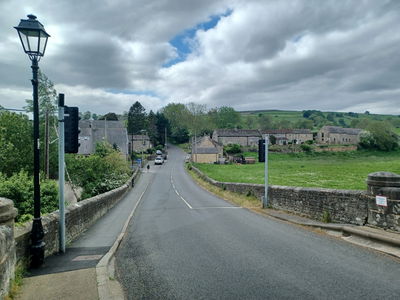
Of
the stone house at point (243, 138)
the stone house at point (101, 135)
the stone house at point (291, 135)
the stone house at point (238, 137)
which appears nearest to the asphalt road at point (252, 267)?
the stone house at point (101, 135)

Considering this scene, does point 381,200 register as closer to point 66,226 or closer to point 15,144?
point 66,226

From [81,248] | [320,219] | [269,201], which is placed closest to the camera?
[81,248]

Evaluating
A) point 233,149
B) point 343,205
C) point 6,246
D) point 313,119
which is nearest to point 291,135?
point 233,149

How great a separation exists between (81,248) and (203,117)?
105 meters

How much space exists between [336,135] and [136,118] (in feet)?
227

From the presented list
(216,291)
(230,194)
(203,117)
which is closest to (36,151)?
(216,291)

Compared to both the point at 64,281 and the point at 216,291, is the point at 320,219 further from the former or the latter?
the point at 64,281

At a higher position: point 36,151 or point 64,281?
point 36,151

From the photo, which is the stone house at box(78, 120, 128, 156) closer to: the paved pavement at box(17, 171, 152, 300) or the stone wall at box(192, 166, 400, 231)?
the stone wall at box(192, 166, 400, 231)

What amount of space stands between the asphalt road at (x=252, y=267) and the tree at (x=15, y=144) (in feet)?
89.4

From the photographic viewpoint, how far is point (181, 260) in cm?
662

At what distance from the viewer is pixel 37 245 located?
240 inches

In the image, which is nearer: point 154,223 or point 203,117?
point 154,223

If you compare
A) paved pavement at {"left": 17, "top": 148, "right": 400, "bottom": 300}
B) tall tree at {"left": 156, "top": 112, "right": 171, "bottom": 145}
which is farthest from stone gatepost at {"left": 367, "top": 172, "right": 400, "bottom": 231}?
tall tree at {"left": 156, "top": 112, "right": 171, "bottom": 145}
